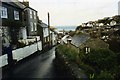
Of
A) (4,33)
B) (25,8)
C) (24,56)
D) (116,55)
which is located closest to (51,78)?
(116,55)

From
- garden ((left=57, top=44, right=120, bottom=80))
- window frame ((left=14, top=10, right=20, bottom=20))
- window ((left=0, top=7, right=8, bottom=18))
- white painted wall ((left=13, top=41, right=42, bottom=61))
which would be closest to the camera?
garden ((left=57, top=44, right=120, bottom=80))

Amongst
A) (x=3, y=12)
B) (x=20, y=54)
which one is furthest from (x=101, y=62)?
(x=3, y=12)

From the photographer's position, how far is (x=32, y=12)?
46.0 m

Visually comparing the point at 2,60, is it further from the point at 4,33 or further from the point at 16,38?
the point at 16,38

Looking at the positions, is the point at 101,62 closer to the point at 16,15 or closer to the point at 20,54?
the point at 20,54

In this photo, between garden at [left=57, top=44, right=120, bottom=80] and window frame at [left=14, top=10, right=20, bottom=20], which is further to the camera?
window frame at [left=14, top=10, right=20, bottom=20]

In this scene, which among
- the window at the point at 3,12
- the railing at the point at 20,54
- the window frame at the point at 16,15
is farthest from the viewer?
the window frame at the point at 16,15

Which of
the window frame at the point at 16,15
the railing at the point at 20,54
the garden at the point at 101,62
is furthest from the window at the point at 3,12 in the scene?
the garden at the point at 101,62

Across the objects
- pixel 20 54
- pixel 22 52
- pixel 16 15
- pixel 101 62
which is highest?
pixel 16 15

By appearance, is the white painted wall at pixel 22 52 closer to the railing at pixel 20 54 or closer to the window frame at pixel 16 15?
the railing at pixel 20 54

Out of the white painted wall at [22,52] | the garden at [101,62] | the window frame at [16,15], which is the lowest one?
the white painted wall at [22,52]

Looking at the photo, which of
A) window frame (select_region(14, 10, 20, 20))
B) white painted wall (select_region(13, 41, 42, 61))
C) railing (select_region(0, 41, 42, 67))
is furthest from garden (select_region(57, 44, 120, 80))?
window frame (select_region(14, 10, 20, 20))

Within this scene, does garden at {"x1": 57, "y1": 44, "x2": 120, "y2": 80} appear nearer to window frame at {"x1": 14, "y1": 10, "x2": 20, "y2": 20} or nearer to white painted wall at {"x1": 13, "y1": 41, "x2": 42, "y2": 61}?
white painted wall at {"x1": 13, "y1": 41, "x2": 42, "y2": 61}

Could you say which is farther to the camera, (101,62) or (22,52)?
(22,52)
